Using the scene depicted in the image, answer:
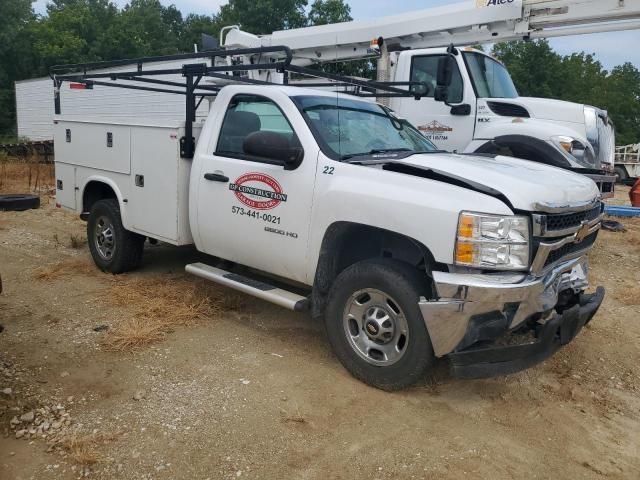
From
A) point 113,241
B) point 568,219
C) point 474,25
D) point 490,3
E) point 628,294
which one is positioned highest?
point 490,3

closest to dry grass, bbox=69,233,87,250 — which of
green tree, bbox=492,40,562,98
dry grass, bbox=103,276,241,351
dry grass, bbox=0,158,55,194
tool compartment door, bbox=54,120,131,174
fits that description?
tool compartment door, bbox=54,120,131,174

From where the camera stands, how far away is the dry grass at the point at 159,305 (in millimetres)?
4574

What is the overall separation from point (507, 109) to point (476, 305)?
5.47m

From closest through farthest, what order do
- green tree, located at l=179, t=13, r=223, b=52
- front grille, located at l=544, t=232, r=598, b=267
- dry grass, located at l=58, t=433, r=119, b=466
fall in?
1. dry grass, located at l=58, t=433, r=119, b=466
2. front grille, located at l=544, t=232, r=598, b=267
3. green tree, located at l=179, t=13, r=223, b=52

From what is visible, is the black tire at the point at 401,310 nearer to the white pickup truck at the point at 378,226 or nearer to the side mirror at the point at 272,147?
the white pickup truck at the point at 378,226

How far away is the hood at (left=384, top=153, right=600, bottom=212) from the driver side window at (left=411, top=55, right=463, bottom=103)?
398 cm

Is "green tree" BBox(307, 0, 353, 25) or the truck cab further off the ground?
"green tree" BBox(307, 0, 353, 25)

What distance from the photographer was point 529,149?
7547 mm

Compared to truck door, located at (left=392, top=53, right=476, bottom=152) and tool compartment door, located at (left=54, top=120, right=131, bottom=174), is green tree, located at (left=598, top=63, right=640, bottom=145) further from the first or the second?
tool compartment door, located at (left=54, top=120, right=131, bottom=174)

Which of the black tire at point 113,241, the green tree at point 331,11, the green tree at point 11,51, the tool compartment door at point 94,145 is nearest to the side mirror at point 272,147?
the tool compartment door at point 94,145

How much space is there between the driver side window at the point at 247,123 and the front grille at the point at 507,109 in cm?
437

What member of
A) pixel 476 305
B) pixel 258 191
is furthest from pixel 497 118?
pixel 476 305

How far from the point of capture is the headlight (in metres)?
3.38

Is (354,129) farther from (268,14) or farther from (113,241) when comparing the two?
(268,14)
